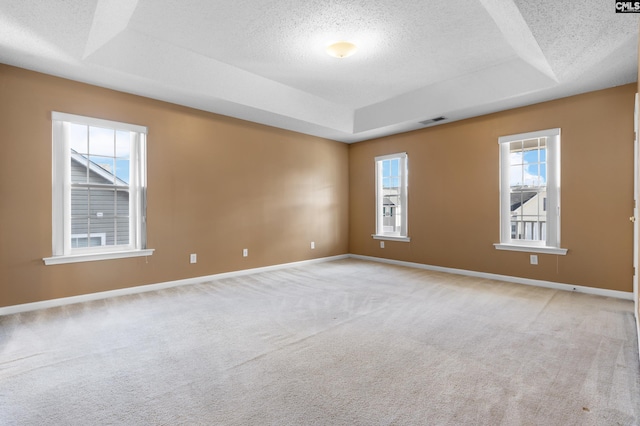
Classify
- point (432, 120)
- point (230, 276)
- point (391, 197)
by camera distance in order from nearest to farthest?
point (230, 276), point (432, 120), point (391, 197)

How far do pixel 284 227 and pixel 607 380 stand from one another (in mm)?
4517

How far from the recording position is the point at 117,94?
12.8 feet

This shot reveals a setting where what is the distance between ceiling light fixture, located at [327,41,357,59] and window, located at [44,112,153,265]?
2.62 metres

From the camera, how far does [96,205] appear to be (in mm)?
3840

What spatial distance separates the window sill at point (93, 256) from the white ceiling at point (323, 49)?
2016 mm

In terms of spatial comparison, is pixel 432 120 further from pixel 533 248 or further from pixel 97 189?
pixel 97 189

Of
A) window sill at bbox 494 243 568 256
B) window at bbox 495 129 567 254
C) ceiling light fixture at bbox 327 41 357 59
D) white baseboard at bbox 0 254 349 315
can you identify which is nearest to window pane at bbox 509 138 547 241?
window at bbox 495 129 567 254

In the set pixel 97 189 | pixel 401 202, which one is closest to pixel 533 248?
pixel 401 202

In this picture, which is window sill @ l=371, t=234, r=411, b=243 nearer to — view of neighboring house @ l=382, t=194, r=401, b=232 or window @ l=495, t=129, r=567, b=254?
view of neighboring house @ l=382, t=194, r=401, b=232

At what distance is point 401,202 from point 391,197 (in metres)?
0.32

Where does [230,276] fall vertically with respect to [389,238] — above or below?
below

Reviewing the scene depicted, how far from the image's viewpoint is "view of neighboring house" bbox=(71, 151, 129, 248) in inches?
146

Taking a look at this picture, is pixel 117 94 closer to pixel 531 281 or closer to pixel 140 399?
pixel 140 399

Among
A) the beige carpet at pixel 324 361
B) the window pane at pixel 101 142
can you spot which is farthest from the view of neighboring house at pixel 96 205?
the beige carpet at pixel 324 361
